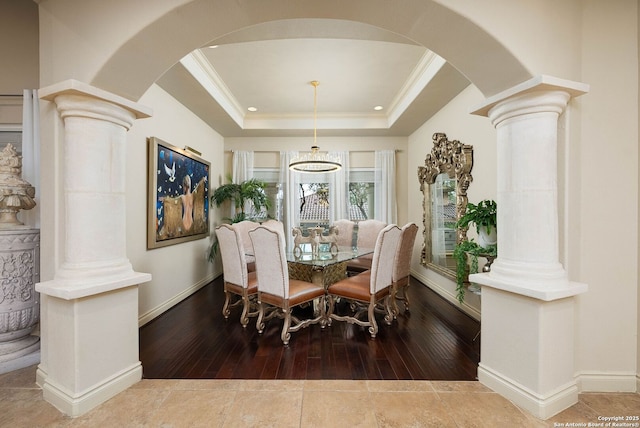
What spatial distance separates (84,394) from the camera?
1.72 meters

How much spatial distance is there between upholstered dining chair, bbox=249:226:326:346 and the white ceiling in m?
1.84

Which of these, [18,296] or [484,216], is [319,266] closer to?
[484,216]

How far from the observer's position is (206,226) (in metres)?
4.76

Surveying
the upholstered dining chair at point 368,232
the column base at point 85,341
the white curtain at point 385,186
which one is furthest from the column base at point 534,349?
the white curtain at point 385,186

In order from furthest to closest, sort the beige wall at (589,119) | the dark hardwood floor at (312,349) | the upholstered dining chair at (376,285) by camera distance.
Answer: the upholstered dining chair at (376,285) → the dark hardwood floor at (312,349) → the beige wall at (589,119)

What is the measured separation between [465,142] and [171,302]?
Result: 13.9 ft

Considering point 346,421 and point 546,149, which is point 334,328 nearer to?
point 346,421

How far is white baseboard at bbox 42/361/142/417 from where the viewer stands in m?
1.70

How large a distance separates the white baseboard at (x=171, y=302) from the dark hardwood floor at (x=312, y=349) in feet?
0.23

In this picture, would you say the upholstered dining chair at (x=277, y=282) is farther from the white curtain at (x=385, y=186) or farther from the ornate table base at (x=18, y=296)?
the white curtain at (x=385, y=186)

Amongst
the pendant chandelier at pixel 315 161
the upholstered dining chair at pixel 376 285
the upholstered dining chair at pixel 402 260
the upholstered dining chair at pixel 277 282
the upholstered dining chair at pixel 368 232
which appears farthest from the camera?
the upholstered dining chair at pixel 368 232

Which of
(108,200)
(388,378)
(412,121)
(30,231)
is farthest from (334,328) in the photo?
(412,121)

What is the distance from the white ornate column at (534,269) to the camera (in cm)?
170

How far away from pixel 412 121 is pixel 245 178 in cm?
322
